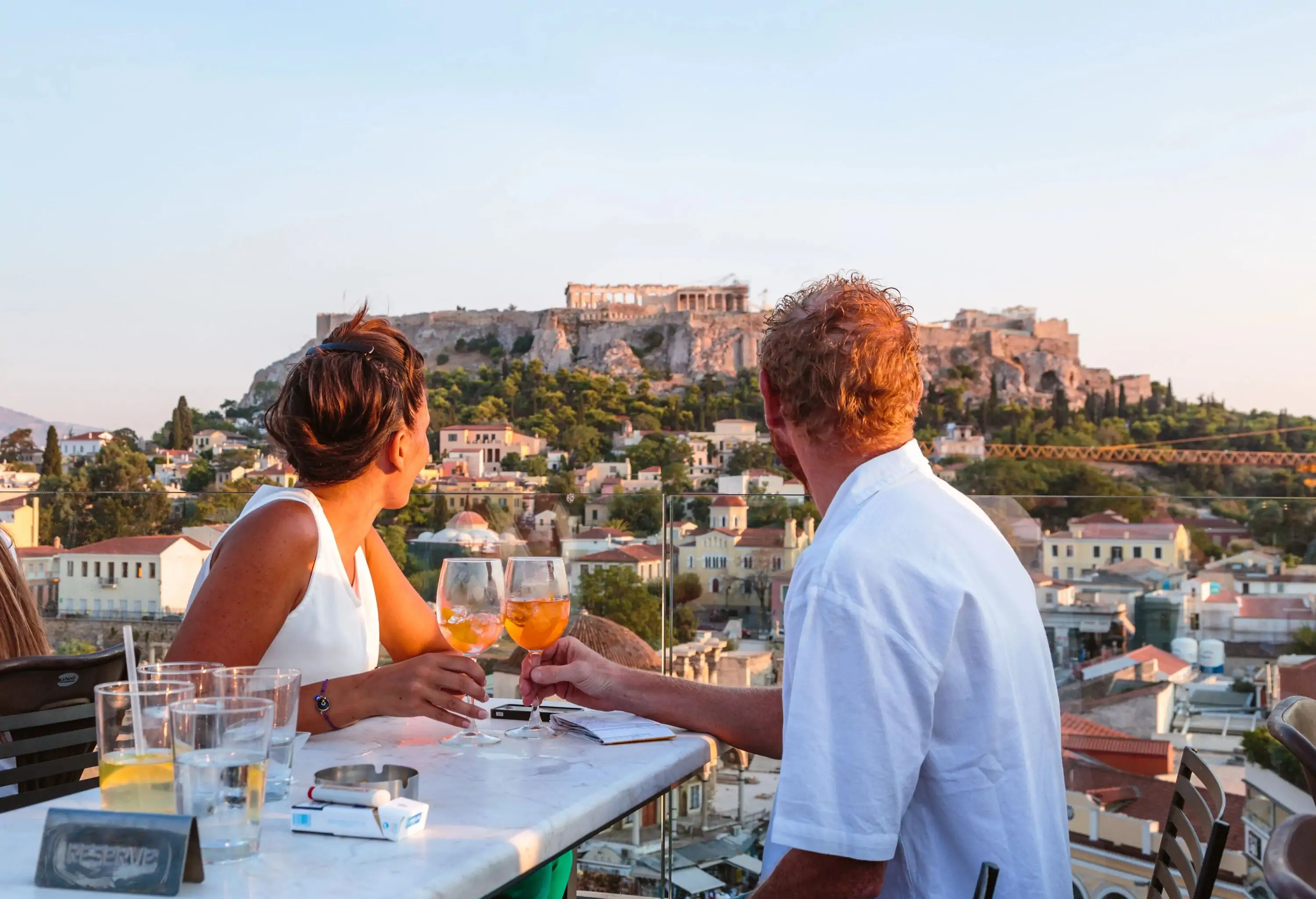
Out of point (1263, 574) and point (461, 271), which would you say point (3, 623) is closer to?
point (1263, 574)

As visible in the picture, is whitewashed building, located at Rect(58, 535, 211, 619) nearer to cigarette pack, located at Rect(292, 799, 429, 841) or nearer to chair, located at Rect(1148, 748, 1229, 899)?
cigarette pack, located at Rect(292, 799, 429, 841)

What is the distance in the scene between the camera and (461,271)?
3110 inches

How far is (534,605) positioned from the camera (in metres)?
1.34

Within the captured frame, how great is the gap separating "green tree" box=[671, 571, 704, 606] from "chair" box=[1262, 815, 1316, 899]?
1574 millimetres

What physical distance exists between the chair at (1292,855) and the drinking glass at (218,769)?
0.72m

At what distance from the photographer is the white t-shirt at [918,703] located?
902mm

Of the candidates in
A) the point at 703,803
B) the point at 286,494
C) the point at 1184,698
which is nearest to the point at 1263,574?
the point at 1184,698

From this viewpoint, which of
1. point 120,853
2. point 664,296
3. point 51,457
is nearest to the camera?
point 120,853

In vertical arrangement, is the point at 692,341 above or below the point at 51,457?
above

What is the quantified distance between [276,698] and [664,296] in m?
79.6

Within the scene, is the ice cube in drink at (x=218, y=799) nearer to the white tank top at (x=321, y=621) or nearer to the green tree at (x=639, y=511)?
the white tank top at (x=321, y=621)

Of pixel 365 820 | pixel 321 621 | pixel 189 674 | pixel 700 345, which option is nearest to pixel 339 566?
pixel 321 621

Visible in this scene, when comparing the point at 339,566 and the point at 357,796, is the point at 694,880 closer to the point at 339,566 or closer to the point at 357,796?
the point at 339,566

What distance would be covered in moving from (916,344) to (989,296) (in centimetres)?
7625
